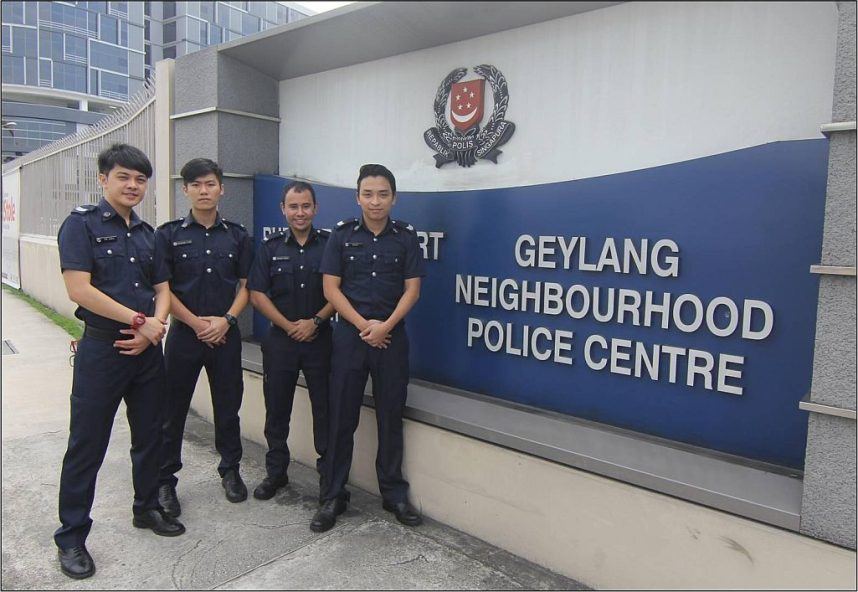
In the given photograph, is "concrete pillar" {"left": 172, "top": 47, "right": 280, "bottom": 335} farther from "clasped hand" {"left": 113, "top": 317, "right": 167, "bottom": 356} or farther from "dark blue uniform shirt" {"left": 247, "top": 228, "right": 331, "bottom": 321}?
"clasped hand" {"left": 113, "top": 317, "right": 167, "bottom": 356}

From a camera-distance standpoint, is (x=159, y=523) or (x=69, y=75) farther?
(x=159, y=523)

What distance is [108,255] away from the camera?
2.53 m

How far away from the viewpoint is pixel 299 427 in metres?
3.67

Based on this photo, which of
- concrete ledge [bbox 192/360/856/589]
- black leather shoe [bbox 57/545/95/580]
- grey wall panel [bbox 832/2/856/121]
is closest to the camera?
grey wall panel [bbox 832/2/856/121]

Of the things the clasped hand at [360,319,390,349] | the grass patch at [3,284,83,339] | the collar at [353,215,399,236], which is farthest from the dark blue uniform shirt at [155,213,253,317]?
the grass patch at [3,284,83,339]

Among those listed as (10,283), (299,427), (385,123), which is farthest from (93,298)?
(10,283)

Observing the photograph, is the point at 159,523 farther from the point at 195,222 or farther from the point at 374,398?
the point at 195,222

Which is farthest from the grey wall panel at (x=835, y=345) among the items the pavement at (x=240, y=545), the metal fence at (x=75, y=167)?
the metal fence at (x=75, y=167)

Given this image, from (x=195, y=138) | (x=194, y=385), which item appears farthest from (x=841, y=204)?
(x=195, y=138)

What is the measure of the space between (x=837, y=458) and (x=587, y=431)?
38.0 inches

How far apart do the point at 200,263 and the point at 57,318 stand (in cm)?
685

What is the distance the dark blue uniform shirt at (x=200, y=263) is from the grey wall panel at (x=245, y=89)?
4.87ft

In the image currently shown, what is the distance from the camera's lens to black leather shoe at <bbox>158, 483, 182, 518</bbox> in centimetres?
296

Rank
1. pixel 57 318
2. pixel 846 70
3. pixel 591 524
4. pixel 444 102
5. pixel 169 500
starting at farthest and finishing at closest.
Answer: pixel 57 318
pixel 444 102
pixel 169 500
pixel 591 524
pixel 846 70
